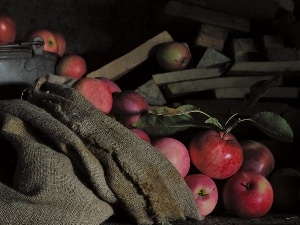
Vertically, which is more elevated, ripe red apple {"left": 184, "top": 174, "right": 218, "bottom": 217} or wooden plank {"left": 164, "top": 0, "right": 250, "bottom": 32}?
wooden plank {"left": 164, "top": 0, "right": 250, "bottom": 32}

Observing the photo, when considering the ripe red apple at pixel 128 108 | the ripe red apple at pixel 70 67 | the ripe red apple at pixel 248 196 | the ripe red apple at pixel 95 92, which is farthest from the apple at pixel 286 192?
the ripe red apple at pixel 70 67

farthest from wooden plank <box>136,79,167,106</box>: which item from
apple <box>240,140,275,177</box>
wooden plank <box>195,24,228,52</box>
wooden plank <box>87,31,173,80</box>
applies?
apple <box>240,140,275,177</box>

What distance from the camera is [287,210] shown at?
1.46m

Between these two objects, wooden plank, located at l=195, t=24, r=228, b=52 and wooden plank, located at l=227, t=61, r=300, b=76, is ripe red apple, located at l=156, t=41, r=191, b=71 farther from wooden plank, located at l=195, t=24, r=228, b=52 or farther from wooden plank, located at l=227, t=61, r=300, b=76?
wooden plank, located at l=227, t=61, r=300, b=76

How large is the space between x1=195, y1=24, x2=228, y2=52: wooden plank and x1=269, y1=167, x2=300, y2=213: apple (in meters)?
0.74

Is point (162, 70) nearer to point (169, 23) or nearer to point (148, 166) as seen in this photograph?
point (169, 23)

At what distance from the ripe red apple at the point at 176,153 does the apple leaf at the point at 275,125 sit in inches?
9.5

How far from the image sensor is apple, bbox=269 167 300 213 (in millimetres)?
1460

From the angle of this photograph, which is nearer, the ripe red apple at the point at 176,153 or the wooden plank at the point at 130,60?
the ripe red apple at the point at 176,153

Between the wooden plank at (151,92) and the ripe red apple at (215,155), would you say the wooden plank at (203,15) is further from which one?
the ripe red apple at (215,155)

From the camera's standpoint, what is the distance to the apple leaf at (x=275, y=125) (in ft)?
4.66

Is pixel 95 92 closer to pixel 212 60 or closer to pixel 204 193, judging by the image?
pixel 204 193

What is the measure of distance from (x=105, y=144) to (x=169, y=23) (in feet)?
3.77

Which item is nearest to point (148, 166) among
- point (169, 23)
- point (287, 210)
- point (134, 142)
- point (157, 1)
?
point (134, 142)
